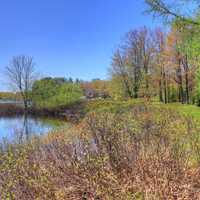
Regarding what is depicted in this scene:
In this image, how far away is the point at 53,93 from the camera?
45.3 metres

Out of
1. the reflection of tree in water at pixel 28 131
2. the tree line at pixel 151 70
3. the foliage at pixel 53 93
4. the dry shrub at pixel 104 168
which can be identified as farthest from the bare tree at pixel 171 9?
the foliage at pixel 53 93

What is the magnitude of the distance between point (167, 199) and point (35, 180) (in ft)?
5.58

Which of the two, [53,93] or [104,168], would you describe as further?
[53,93]

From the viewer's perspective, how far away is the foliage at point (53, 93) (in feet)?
142

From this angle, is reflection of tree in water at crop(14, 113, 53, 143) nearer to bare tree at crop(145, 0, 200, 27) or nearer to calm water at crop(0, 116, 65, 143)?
calm water at crop(0, 116, 65, 143)

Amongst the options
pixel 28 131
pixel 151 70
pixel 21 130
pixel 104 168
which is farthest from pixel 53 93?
pixel 104 168

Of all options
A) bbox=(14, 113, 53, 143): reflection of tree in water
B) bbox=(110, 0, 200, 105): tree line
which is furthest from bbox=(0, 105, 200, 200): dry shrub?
bbox=(110, 0, 200, 105): tree line

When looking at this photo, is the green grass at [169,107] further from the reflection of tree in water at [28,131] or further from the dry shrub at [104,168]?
the dry shrub at [104,168]

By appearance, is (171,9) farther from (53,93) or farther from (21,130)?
(53,93)

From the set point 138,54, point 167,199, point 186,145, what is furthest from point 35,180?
point 138,54

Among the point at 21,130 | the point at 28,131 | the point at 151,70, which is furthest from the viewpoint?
the point at 151,70

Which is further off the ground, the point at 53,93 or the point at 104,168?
the point at 53,93

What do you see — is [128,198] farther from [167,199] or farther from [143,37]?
[143,37]

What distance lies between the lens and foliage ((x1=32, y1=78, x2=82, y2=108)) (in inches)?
1703
